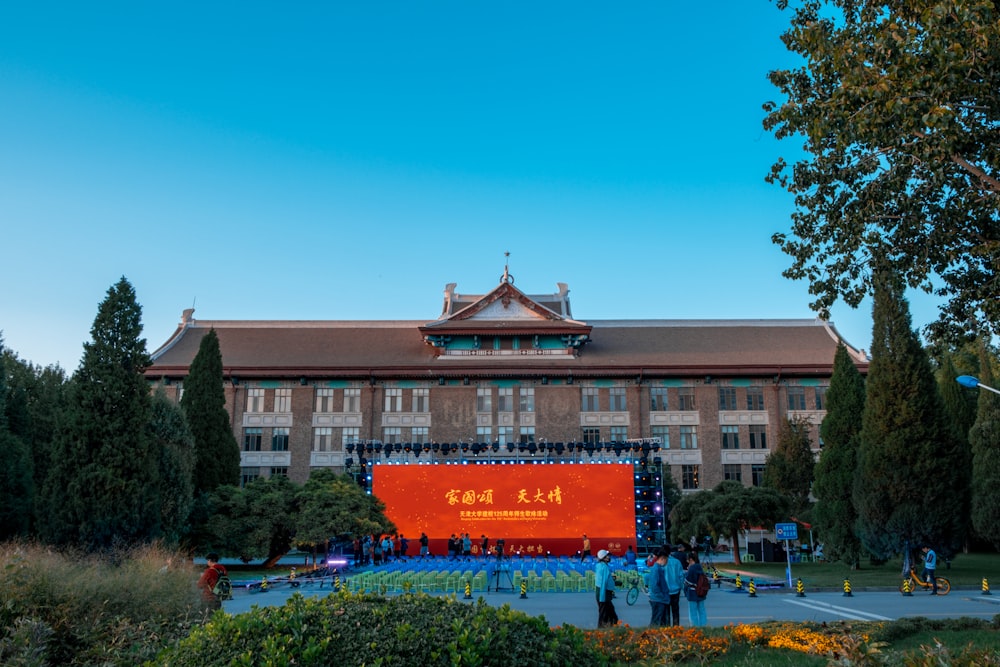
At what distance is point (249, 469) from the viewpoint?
40531mm

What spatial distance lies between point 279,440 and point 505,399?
11.7 meters

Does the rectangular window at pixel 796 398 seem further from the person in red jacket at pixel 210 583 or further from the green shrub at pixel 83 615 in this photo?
the green shrub at pixel 83 615

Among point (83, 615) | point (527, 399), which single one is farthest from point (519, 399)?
point (83, 615)

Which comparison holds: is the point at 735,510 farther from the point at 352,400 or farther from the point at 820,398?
the point at 352,400

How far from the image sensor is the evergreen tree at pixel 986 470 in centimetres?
2556

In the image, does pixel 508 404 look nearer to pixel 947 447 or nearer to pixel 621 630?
pixel 947 447

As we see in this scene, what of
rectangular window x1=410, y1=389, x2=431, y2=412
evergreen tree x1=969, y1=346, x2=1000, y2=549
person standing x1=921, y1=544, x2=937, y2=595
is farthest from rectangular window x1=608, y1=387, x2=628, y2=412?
person standing x1=921, y1=544, x2=937, y2=595

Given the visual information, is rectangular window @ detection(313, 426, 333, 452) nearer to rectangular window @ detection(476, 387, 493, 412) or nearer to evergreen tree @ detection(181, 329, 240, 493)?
rectangular window @ detection(476, 387, 493, 412)

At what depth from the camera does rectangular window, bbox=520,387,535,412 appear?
41281 millimetres

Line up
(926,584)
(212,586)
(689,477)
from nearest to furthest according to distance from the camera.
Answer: (212,586)
(926,584)
(689,477)

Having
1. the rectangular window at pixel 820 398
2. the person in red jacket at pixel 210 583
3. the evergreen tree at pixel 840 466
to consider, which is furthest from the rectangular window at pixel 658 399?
the person in red jacket at pixel 210 583

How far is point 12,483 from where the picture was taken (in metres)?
21.8

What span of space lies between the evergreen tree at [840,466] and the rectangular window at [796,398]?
11.5m

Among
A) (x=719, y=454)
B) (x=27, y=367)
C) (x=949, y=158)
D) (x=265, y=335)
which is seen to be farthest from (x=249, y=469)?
(x=949, y=158)
